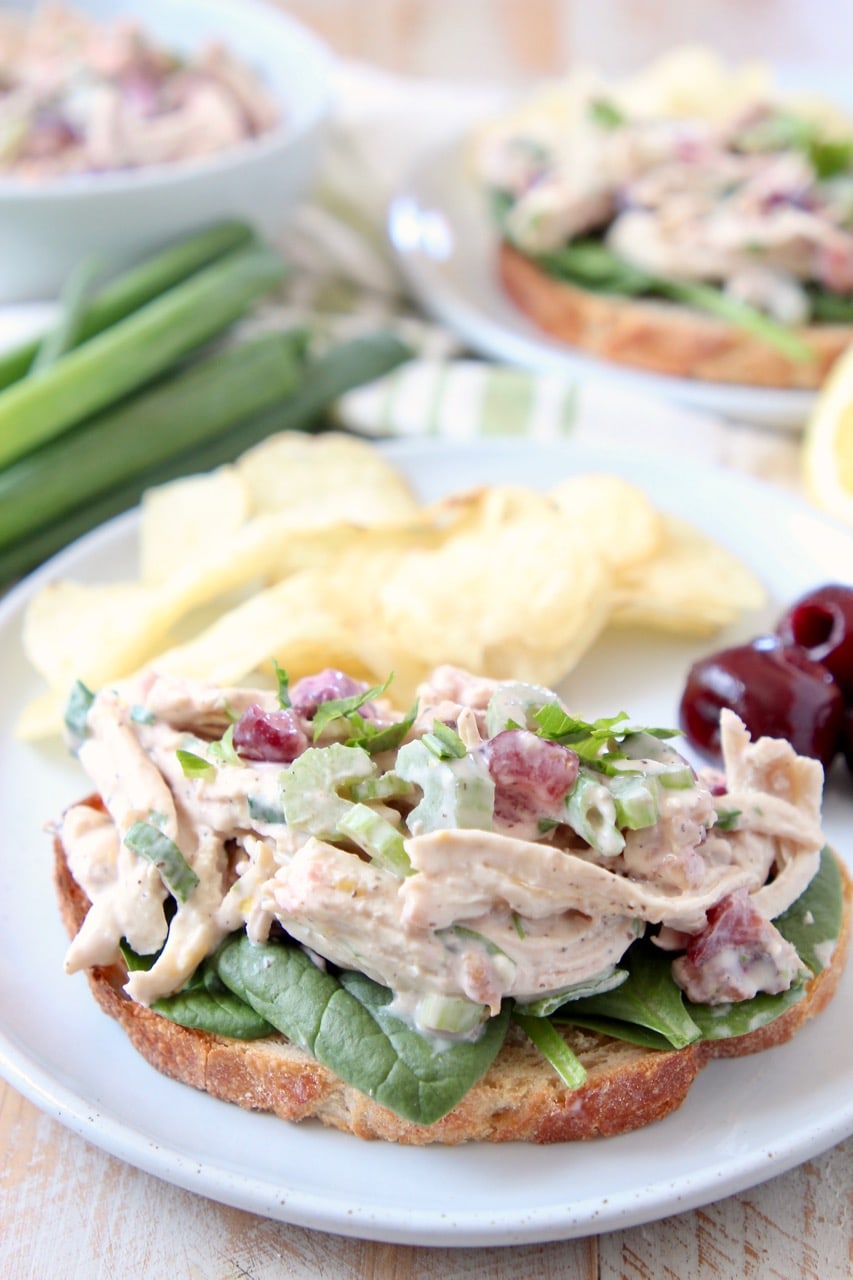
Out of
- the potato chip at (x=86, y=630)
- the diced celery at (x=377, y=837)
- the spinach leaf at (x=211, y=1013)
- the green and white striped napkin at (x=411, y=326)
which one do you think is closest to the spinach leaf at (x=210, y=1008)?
the spinach leaf at (x=211, y=1013)

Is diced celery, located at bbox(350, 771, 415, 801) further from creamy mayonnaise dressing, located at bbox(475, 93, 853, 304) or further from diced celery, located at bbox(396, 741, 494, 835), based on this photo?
creamy mayonnaise dressing, located at bbox(475, 93, 853, 304)

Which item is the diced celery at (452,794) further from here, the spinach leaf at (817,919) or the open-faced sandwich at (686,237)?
the open-faced sandwich at (686,237)

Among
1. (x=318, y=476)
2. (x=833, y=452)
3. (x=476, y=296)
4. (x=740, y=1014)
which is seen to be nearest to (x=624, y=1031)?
(x=740, y=1014)

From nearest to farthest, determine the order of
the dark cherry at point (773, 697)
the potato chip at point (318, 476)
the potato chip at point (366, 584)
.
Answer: the dark cherry at point (773, 697) < the potato chip at point (366, 584) < the potato chip at point (318, 476)

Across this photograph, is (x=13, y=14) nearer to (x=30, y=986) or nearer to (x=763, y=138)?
(x=763, y=138)

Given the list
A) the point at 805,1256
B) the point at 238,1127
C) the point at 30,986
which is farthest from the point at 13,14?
the point at 805,1256
